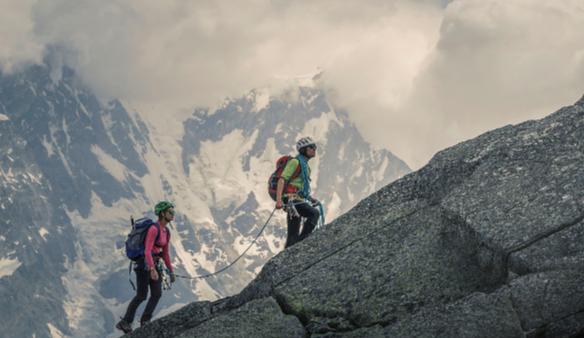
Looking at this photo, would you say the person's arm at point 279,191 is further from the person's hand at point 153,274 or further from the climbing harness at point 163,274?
the person's hand at point 153,274

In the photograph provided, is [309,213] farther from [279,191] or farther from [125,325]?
[125,325]

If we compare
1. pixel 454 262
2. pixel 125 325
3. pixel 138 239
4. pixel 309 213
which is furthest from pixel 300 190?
pixel 454 262

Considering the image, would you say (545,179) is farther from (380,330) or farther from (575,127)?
(380,330)

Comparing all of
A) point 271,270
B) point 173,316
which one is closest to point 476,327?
point 271,270

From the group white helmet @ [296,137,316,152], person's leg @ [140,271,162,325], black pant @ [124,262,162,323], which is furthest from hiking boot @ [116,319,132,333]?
white helmet @ [296,137,316,152]

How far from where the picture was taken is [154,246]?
21.4m

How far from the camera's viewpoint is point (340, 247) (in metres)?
19.2

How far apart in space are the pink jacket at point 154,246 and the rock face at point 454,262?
5.12 feet

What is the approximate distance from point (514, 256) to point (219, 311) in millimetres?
6269

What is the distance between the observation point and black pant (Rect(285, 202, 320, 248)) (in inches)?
899

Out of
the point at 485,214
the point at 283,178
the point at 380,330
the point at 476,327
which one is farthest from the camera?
the point at 283,178

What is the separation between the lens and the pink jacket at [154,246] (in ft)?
68.0

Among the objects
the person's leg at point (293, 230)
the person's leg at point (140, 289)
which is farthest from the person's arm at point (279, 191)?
the person's leg at point (140, 289)

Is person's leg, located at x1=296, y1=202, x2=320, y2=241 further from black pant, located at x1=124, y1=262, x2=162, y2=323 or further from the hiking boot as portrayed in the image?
the hiking boot
